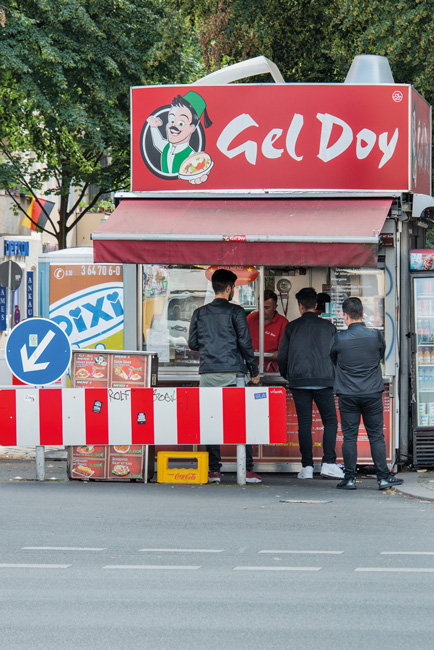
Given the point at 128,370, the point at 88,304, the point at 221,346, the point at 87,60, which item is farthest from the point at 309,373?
the point at 87,60

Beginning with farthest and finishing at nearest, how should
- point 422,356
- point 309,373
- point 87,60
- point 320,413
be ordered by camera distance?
point 87,60, point 422,356, point 320,413, point 309,373

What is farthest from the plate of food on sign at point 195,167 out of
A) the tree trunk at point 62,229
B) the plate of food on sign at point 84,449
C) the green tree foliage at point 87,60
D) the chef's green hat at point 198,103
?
the tree trunk at point 62,229

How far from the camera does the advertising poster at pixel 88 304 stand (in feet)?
44.4

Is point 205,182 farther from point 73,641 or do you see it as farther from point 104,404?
point 73,641

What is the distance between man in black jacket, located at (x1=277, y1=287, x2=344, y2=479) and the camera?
37.3 ft

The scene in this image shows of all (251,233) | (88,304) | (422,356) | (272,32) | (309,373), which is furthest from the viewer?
(272,32)

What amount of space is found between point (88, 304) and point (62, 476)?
2.43 m

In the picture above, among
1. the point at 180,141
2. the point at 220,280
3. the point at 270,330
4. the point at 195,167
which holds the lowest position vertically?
the point at 270,330

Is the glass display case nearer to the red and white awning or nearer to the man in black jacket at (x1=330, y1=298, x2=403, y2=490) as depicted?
the red and white awning

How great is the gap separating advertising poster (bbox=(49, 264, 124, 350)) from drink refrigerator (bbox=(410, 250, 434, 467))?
345 cm

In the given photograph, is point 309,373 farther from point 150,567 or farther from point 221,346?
point 150,567

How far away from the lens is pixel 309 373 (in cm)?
1137

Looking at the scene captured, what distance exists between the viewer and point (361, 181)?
459 inches

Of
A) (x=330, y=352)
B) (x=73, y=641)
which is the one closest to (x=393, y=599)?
(x=73, y=641)
